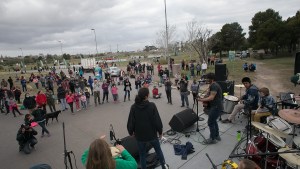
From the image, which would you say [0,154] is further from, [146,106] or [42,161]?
[146,106]

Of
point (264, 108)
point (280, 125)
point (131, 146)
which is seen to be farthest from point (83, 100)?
point (280, 125)

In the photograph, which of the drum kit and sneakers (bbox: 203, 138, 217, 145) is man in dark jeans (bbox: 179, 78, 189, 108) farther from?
the drum kit

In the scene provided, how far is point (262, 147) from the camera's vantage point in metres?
4.71

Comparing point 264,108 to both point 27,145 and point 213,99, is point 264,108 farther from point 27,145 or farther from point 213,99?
point 27,145

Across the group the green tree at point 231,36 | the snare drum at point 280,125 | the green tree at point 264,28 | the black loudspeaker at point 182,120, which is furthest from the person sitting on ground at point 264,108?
the green tree at point 231,36

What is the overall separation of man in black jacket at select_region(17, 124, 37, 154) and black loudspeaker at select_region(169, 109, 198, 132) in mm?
5210

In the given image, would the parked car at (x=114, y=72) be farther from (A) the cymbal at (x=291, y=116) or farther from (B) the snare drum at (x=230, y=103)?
(A) the cymbal at (x=291, y=116)

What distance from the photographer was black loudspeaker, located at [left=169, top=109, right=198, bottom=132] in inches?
276

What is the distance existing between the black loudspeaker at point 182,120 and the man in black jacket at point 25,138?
5.21 metres

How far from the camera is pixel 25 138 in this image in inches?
302

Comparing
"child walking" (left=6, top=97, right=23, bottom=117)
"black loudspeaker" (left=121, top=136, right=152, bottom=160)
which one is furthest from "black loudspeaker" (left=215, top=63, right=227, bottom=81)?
"child walking" (left=6, top=97, right=23, bottom=117)

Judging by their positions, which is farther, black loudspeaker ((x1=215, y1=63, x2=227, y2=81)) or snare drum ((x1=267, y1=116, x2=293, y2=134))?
black loudspeaker ((x1=215, y1=63, x2=227, y2=81))

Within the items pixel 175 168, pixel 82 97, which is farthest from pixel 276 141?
pixel 82 97

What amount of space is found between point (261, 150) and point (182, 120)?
2.75 m
